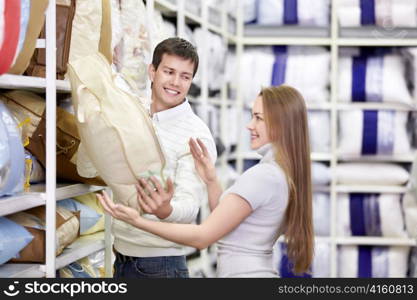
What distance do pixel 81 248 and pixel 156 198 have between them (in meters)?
0.65

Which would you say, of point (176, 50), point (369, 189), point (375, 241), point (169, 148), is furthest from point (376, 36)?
point (169, 148)

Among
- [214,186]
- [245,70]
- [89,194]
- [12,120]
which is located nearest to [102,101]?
[12,120]

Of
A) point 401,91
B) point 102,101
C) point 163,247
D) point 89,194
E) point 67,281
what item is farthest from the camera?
point 401,91

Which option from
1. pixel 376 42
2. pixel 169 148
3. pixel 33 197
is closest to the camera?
pixel 33 197

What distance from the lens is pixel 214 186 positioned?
199 centimetres

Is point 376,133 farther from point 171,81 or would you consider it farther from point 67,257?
point 67,257

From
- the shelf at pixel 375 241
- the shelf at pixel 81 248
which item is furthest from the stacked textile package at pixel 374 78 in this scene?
the shelf at pixel 81 248

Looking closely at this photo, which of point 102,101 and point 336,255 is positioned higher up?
point 102,101

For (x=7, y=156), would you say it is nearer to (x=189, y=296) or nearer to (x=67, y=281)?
(x=67, y=281)

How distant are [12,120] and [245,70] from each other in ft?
8.95

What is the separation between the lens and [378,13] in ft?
14.4

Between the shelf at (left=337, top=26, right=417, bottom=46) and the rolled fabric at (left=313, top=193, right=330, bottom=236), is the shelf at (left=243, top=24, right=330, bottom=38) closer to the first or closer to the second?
the shelf at (left=337, top=26, right=417, bottom=46)

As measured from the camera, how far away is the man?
6.54 ft

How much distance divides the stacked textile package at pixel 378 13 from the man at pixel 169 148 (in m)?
2.39
